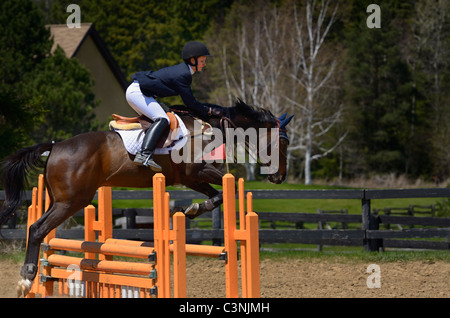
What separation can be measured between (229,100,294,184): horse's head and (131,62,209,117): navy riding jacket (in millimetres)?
440

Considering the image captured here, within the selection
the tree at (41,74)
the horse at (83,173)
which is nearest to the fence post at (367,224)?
the horse at (83,173)

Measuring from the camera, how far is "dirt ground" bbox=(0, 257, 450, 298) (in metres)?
6.20

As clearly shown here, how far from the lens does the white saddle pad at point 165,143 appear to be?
16.8 feet

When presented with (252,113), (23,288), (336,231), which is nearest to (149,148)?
(252,113)

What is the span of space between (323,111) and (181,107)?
77.0 feet

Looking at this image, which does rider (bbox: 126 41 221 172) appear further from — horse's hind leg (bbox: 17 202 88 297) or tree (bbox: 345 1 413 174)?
tree (bbox: 345 1 413 174)

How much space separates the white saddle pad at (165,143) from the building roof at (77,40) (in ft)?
57.7

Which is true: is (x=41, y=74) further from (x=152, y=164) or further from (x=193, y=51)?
(x=152, y=164)

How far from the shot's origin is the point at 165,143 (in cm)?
518

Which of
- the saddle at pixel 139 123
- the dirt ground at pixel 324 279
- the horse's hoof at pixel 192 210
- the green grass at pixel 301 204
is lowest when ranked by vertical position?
the green grass at pixel 301 204

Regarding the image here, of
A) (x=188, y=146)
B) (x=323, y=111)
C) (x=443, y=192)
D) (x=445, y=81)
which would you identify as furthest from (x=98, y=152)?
(x=445, y=81)

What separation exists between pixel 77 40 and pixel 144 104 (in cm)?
1836

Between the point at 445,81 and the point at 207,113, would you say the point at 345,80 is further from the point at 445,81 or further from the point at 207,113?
the point at 207,113

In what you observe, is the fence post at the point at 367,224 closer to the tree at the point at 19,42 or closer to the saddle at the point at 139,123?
the saddle at the point at 139,123
